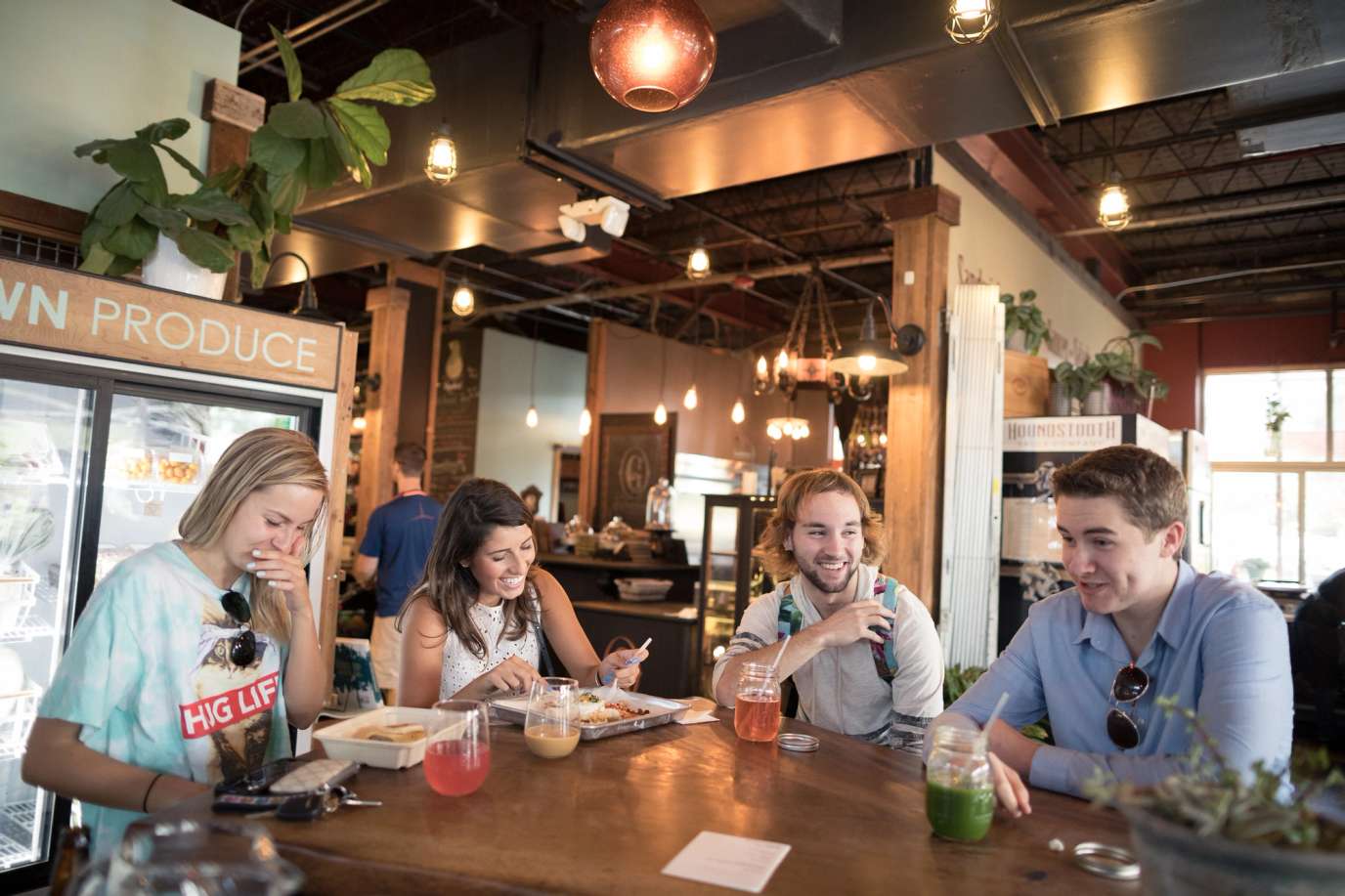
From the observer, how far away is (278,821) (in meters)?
1.49

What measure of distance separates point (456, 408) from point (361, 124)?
853cm

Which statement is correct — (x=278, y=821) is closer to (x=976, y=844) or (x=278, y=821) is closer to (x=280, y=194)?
(x=976, y=844)

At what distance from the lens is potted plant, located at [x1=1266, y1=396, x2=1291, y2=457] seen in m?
11.4

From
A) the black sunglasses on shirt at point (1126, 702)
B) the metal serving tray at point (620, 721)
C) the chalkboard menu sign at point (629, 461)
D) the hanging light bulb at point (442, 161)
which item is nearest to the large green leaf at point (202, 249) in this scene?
the hanging light bulb at point (442, 161)

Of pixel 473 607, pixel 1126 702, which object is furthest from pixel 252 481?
pixel 1126 702

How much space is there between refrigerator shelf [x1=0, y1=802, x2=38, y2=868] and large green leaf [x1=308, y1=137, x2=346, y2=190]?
8.41 ft

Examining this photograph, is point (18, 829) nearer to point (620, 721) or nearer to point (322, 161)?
point (620, 721)

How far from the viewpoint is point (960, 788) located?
1501 mm

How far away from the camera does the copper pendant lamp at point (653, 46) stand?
2.69m

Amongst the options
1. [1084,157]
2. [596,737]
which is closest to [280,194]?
[596,737]

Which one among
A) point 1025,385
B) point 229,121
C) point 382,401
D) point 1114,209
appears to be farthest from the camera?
point 382,401

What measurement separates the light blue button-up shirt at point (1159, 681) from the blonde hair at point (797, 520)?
0.69 meters

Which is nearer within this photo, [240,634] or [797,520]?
[240,634]

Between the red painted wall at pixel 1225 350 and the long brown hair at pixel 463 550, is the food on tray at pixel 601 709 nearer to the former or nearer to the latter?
the long brown hair at pixel 463 550
